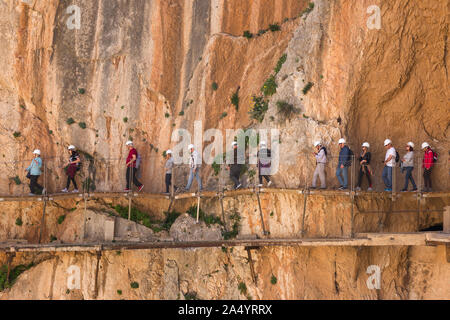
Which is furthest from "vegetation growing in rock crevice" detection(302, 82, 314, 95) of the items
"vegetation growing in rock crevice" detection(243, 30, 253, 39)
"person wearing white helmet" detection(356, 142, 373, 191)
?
"vegetation growing in rock crevice" detection(243, 30, 253, 39)

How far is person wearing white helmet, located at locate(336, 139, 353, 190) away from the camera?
96.1 feet

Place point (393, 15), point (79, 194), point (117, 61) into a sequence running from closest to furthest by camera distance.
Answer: point (393, 15), point (79, 194), point (117, 61)

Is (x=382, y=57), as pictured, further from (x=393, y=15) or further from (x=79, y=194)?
(x=79, y=194)

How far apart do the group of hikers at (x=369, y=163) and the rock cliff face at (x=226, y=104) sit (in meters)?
0.48

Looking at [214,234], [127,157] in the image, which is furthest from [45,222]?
[214,234]

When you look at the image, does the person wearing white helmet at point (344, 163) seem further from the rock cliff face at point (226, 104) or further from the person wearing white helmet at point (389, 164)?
the person wearing white helmet at point (389, 164)

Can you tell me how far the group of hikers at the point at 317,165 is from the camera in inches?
1163

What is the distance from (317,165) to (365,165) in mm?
1558

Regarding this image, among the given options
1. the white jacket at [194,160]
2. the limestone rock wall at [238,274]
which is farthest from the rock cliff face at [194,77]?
the limestone rock wall at [238,274]

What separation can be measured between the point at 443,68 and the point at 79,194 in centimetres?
1283

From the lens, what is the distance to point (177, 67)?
34312 millimetres

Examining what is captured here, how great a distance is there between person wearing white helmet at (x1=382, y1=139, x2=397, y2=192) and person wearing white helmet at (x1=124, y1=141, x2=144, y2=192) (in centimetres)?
832

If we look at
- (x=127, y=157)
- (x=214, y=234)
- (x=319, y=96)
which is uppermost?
(x=319, y=96)

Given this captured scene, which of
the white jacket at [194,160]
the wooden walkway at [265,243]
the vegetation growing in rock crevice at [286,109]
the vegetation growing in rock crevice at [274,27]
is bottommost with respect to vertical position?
the wooden walkway at [265,243]
